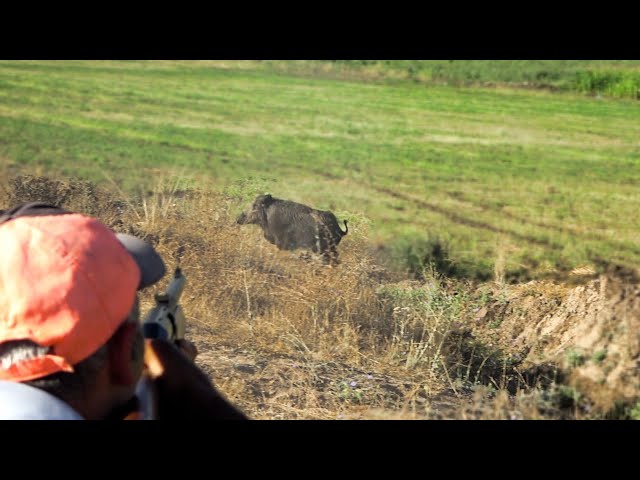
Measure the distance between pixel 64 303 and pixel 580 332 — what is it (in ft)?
18.2

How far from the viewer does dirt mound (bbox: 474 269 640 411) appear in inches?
211

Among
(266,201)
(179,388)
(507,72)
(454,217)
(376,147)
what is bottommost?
(454,217)

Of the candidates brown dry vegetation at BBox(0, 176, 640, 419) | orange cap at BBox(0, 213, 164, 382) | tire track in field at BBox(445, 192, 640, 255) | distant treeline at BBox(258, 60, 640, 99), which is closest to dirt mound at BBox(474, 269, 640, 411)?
brown dry vegetation at BBox(0, 176, 640, 419)

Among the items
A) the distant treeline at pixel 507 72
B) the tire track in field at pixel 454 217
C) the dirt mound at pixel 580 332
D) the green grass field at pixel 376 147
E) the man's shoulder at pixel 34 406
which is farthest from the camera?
the distant treeline at pixel 507 72

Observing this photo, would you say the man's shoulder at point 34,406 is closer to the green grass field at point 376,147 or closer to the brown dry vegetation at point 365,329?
the brown dry vegetation at point 365,329

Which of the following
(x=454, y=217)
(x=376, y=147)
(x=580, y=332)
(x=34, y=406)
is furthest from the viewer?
(x=376, y=147)

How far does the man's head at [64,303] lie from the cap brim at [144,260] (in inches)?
2.1

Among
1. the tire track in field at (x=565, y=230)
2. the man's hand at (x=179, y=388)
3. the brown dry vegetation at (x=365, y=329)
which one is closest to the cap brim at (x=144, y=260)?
the man's hand at (x=179, y=388)

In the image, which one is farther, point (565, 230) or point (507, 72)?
point (507, 72)

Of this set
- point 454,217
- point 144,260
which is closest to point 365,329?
point 144,260

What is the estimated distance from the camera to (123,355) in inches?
56.2

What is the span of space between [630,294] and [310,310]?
233cm

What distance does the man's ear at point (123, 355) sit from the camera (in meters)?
1.43

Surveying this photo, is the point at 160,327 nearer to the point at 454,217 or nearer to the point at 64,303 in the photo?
the point at 64,303
